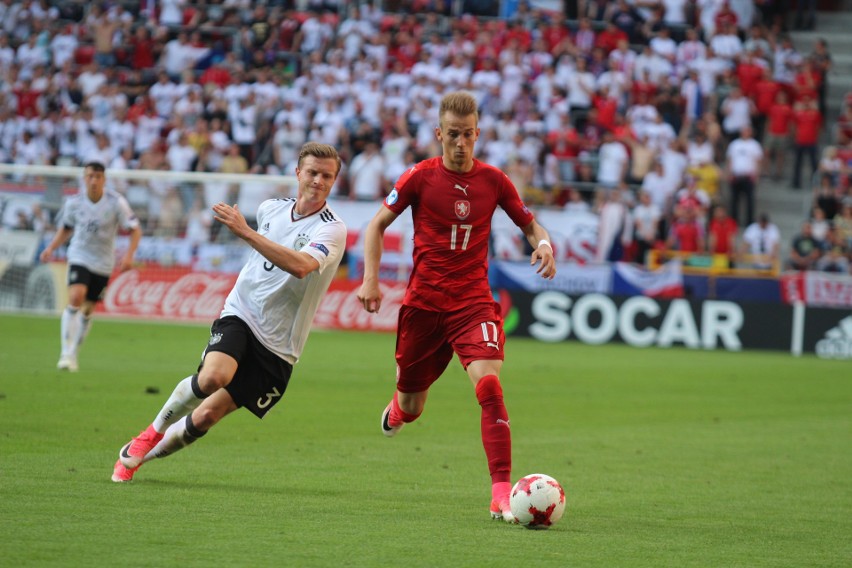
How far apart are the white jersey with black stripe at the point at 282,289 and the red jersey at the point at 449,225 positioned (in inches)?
19.9

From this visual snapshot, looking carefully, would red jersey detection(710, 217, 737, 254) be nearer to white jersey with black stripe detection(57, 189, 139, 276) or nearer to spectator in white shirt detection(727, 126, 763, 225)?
spectator in white shirt detection(727, 126, 763, 225)

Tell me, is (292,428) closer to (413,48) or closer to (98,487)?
(98,487)

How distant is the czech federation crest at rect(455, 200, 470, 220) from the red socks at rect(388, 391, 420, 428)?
4.83 ft

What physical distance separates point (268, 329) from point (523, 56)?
71.5 feet

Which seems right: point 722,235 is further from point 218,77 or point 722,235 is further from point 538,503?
point 538,503

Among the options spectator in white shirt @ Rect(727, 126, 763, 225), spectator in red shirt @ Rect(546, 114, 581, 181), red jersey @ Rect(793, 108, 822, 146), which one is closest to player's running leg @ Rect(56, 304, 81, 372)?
spectator in red shirt @ Rect(546, 114, 581, 181)

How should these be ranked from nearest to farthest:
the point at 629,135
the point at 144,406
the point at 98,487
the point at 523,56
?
1. the point at 98,487
2. the point at 144,406
3. the point at 629,135
4. the point at 523,56

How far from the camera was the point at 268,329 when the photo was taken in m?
8.07

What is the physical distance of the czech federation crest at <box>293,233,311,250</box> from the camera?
8.03 metres

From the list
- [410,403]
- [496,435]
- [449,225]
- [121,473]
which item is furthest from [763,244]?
[121,473]

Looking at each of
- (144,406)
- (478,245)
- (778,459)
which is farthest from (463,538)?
(144,406)

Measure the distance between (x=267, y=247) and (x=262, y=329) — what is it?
0.89m

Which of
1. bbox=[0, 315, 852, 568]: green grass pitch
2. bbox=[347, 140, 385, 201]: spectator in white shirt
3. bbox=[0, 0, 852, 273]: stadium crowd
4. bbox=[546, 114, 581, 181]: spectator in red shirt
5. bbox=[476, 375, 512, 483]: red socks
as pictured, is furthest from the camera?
bbox=[546, 114, 581, 181]: spectator in red shirt

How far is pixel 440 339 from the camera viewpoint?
806 cm
